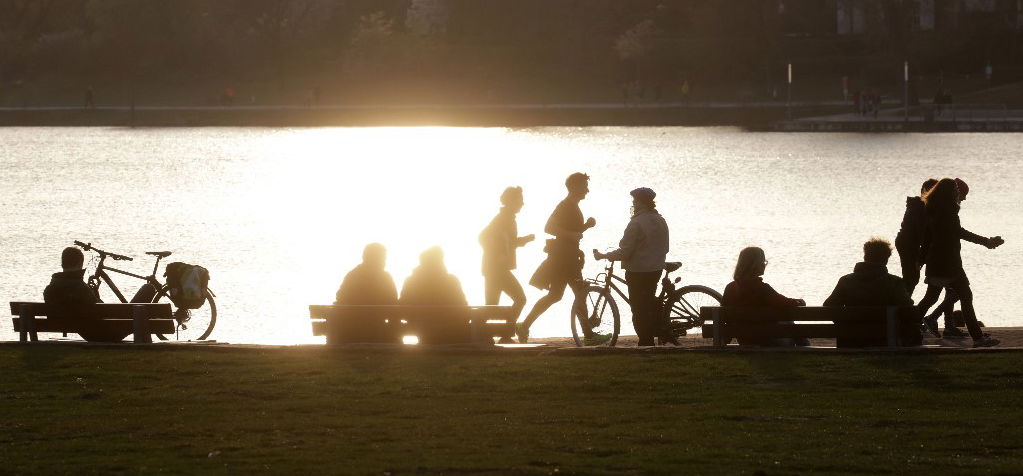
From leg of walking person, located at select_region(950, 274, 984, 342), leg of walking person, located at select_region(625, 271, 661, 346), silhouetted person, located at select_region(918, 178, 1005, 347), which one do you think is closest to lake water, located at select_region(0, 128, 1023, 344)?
leg of walking person, located at select_region(625, 271, 661, 346)

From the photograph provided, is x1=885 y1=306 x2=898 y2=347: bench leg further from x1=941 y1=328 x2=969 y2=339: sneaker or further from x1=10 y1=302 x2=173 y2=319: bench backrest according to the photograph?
x1=10 y1=302 x2=173 y2=319: bench backrest

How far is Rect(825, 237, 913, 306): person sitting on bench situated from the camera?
13.1 m

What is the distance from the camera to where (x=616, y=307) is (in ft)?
49.1

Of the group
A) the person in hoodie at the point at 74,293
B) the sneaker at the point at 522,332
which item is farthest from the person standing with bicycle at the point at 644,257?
the person in hoodie at the point at 74,293

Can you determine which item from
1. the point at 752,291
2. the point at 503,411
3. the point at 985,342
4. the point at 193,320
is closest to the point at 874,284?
the point at 752,291

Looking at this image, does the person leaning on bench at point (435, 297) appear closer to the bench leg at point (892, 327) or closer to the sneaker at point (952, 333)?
the bench leg at point (892, 327)

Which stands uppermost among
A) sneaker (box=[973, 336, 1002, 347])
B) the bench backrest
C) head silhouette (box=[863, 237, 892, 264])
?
head silhouette (box=[863, 237, 892, 264])

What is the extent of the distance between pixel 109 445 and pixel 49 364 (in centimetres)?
343

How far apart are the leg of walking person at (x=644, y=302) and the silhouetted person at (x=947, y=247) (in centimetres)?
215

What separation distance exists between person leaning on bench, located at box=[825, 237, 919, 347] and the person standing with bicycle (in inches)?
68.7

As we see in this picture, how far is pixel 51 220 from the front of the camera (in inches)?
1756

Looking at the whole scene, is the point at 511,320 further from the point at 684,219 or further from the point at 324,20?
the point at 324,20

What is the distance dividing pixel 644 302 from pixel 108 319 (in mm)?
4315

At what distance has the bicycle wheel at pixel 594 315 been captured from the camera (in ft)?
49.1
